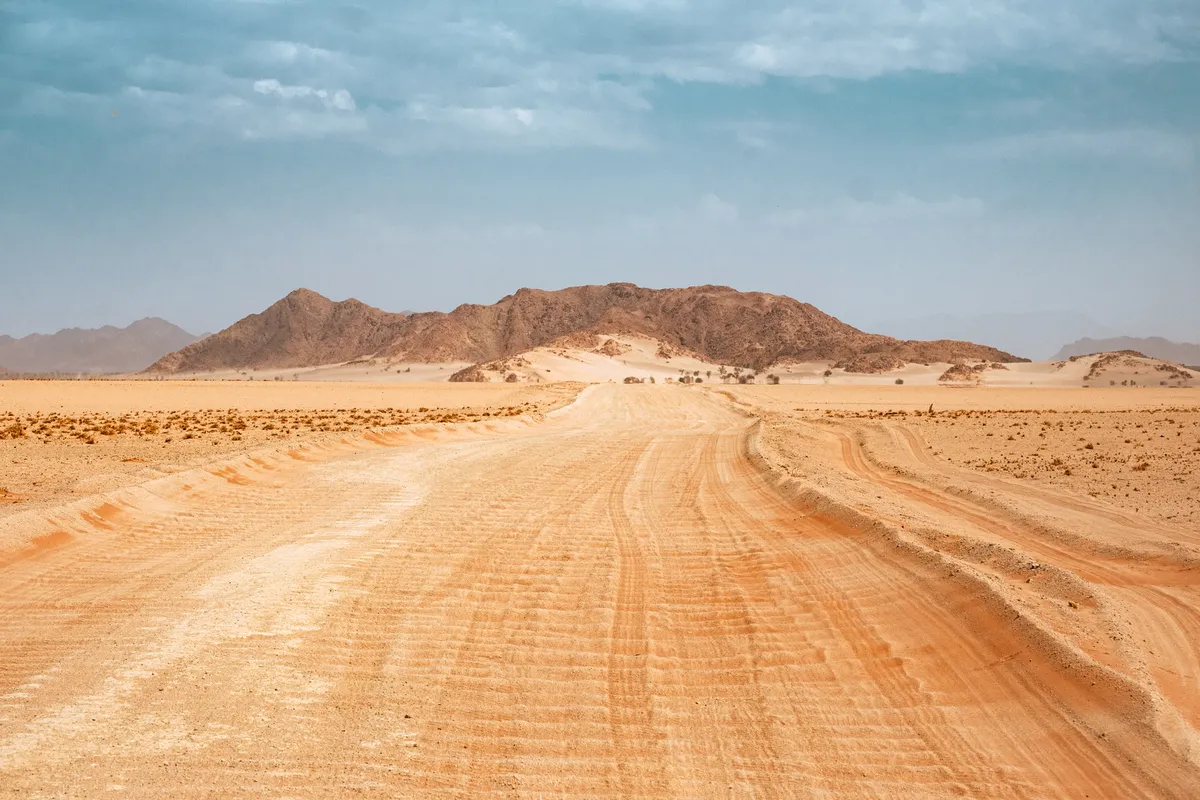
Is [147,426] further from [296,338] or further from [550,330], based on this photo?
[296,338]

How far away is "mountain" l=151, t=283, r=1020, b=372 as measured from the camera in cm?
13688

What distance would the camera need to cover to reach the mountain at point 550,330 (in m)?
137

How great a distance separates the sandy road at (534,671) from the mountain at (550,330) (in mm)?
115208

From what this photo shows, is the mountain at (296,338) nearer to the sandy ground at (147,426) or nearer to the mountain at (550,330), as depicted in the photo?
the mountain at (550,330)

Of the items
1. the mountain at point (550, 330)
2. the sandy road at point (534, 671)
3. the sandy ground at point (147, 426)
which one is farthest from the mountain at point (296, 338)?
the sandy road at point (534, 671)

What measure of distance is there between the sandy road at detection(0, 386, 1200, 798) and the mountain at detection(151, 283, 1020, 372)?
115 m

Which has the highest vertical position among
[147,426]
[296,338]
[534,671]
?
[296,338]

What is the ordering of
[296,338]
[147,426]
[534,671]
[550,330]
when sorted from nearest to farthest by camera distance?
[534,671] < [147,426] < [550,330] < [296,338]

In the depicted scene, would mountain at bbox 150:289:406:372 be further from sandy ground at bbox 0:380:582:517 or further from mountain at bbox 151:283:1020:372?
sandy ground at bbox 0:380:582:517

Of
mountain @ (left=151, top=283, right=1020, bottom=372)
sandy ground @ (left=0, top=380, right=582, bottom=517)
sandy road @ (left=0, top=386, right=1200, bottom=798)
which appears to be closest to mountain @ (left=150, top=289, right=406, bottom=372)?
mountain @ (left=151, top=283, right=1020, bottom=372)

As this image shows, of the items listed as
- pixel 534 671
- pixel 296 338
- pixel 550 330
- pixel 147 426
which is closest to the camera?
pixel 534 671

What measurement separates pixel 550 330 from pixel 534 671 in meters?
164

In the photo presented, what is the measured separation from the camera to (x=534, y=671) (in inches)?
233

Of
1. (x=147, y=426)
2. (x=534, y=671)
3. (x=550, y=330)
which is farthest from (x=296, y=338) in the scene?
(x=534, y=671)
